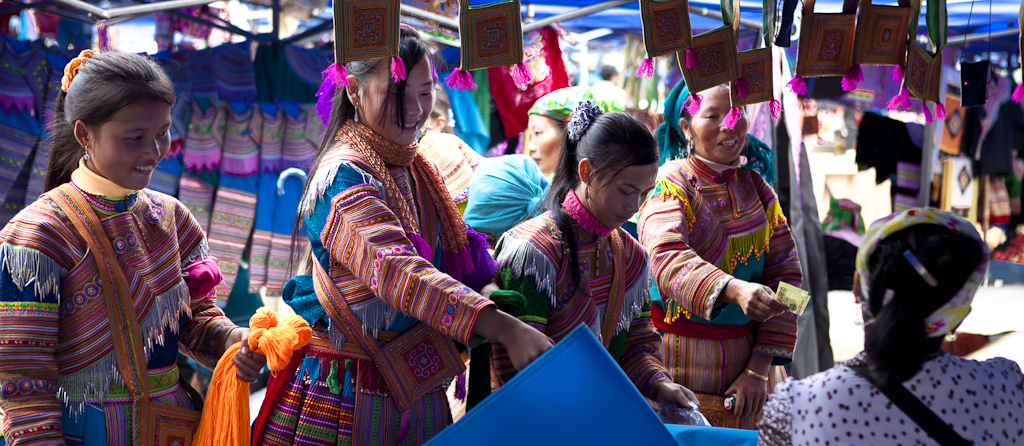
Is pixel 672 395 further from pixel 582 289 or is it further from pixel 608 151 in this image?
pixel 608 151

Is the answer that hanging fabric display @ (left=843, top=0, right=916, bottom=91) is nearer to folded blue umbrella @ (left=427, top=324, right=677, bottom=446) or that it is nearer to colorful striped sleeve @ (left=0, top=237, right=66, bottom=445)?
folded blue umbrella @ (left=427, top=324, right=677, bottom=446)

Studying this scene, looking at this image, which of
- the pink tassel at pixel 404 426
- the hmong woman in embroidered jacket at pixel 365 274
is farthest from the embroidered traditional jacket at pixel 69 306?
the pink tassel at pixel 404 426

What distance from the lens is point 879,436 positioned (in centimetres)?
126

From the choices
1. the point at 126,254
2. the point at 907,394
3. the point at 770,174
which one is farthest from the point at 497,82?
the point at 907,394

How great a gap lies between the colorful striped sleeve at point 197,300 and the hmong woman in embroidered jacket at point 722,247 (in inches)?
50.7

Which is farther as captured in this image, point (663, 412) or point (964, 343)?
point (964, 343)

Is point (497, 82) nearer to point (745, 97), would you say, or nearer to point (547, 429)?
point (745, 97)

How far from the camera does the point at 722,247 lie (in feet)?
8.48

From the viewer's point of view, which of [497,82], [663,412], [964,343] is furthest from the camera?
[964,343]

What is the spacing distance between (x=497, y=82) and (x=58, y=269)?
3.63 m

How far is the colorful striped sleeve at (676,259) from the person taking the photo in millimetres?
2316

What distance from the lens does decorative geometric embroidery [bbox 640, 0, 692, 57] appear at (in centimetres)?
182

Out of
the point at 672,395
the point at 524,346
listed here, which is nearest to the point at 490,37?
the point at 524,346

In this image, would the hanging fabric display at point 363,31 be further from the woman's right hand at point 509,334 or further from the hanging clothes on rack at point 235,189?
the hanging clothes on rack at point 235,189
